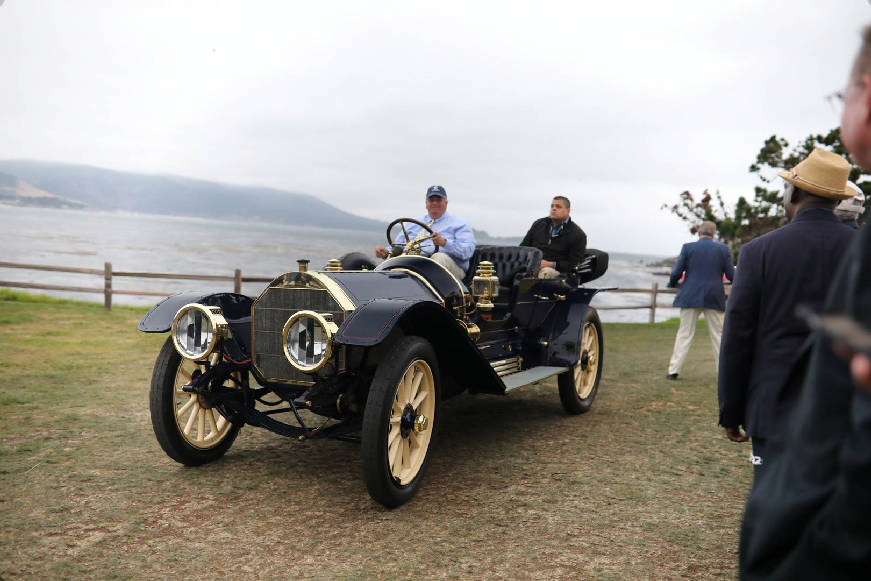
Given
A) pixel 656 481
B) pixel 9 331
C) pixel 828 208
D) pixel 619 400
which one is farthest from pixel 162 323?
pixel 9 331

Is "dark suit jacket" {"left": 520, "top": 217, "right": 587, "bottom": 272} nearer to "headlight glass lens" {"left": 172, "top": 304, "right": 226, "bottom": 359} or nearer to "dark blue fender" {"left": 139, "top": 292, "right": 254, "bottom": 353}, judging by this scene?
"dark blue fender" {"left": 139, "top": 292, "right": 254, "bottom": 353}

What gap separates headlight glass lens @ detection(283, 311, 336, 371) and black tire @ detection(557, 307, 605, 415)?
254cm

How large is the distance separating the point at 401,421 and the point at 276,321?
939 mm

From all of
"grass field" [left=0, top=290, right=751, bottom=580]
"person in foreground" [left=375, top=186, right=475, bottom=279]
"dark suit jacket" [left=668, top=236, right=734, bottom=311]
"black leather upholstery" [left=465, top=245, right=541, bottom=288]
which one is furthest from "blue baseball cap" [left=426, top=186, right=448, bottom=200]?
"dark suit jacket" [left=668, top=236, right=734, bottom=311]

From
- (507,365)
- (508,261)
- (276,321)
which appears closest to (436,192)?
(508,261)

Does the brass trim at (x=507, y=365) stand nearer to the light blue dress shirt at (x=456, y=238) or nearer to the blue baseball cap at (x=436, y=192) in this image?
the light blue dress shirt at (x=456, y=238)

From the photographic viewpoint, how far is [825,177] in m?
2.20

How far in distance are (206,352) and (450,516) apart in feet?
5.19

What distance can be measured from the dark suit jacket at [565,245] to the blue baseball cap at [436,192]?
1.40 m

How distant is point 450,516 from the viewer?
3.30m

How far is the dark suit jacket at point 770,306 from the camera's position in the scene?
213cm

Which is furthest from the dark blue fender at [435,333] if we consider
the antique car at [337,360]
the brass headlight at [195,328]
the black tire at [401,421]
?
the brass headlight at [195,328]

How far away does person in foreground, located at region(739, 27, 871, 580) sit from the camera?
2.62 ft

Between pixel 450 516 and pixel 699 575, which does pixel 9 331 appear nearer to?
pixel 450 516
